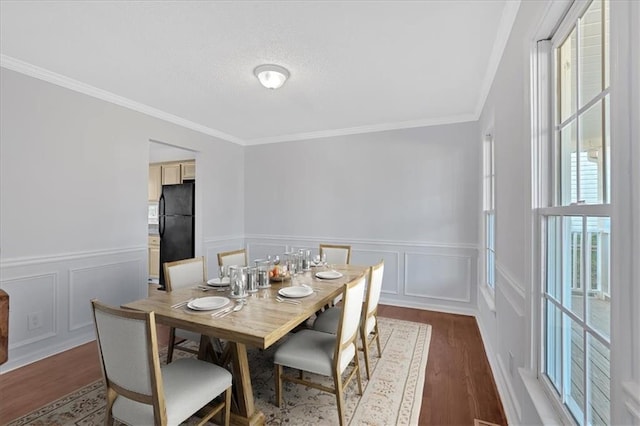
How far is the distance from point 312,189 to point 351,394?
10.1ft

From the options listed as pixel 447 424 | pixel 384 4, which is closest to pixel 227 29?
pixel 384 4

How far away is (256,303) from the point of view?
6.19 ft

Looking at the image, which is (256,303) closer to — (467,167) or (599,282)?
(599,282)

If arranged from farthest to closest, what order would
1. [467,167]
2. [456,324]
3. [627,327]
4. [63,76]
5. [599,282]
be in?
[467,167] → [456,324] → [63,76] → [599,282] → [627,327]

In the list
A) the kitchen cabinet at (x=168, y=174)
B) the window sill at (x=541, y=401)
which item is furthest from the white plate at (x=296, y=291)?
the kitchen cabinet at (x=168, y=174)

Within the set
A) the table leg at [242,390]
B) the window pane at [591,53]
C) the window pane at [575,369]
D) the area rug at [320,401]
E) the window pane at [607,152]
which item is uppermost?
the window pane at [591,53]

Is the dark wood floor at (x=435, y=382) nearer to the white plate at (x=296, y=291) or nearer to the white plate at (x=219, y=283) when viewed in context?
the white plate at (x=296, y=291)

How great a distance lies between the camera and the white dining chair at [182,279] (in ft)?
7.55

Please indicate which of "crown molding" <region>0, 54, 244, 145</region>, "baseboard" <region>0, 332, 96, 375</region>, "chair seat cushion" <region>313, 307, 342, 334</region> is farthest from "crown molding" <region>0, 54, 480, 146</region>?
"chair seat cushion" <region>313, 307, 342, 334</region>

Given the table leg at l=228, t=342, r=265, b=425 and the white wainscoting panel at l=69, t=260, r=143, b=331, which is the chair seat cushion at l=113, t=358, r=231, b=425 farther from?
the white wainscoting panel at l=69, t=260, r=143, b=331

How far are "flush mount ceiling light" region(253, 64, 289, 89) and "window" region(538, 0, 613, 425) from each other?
189 centimetres

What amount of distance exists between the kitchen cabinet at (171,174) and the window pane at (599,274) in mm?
5675

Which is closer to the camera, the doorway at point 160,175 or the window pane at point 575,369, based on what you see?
the window pane at point 575,369

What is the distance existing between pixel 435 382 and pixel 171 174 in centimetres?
525
